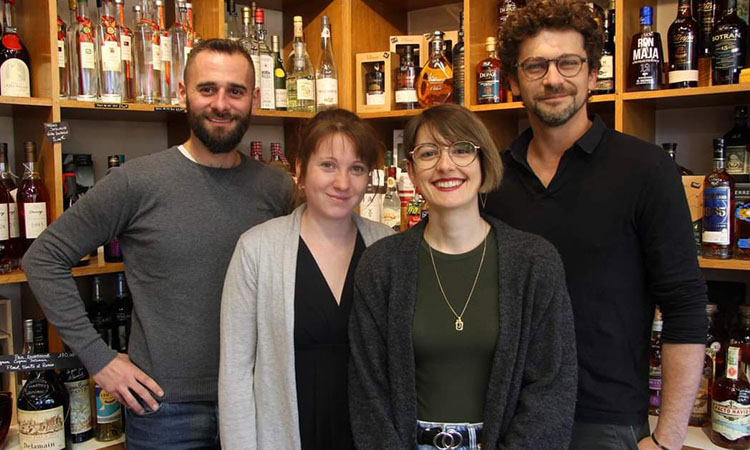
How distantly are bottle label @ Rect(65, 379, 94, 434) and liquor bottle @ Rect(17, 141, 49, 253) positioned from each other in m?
0.41

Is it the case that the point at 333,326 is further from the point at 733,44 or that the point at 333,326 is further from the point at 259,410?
the point at 733,44

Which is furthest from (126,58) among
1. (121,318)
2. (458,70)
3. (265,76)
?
(458,70)

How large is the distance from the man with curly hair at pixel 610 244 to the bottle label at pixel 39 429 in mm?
1364

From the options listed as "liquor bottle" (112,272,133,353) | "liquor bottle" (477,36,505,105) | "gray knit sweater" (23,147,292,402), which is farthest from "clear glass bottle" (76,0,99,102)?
"liquor bottle" (477,36,505,105)

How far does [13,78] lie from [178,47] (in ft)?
1.64

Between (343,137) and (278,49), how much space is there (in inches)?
46.3

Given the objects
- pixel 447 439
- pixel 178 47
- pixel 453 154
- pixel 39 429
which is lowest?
pixel 39 429

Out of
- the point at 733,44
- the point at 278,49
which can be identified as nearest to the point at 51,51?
the point at 278,49

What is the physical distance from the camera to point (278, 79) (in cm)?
237

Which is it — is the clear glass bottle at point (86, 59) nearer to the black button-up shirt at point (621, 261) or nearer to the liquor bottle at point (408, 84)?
the liquor bottle at point (408, 84)

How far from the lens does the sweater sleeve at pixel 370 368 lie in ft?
4.02

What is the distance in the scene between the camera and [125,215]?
1.57 meters

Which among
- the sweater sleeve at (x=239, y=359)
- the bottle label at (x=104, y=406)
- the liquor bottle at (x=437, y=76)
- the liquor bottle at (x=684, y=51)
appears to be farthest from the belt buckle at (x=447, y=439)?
the liquor bottle at (x=437, y=76)

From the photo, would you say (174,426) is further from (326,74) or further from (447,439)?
(326,74)
